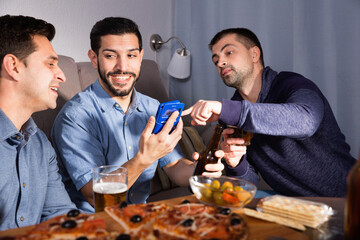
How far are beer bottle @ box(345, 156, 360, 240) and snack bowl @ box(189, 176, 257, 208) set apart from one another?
1.09 feet

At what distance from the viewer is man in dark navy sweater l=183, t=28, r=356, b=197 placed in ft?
4.21

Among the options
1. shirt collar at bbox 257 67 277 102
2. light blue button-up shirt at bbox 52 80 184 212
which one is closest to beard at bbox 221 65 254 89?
shirt collar at bbox 257 67 277 102

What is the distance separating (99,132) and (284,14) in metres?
1.71

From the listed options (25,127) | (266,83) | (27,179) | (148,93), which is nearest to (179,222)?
(27,179)

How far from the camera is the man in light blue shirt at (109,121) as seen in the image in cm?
155

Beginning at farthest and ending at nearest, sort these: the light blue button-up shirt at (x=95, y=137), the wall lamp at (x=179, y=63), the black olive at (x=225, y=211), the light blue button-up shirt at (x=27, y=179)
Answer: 1. the wall lamp at (x=179, y=63)
2. the light blue button-up shirt at (x=95, y=137)
3. the light blue button-up shirt at (x=27, y=179)
4. the black olive at (x=225, y=211)

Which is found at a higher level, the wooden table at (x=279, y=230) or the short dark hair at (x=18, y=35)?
the short dark hair at (x=18, y=35)

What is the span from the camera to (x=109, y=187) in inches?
42.9

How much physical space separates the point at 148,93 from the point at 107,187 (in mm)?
1622

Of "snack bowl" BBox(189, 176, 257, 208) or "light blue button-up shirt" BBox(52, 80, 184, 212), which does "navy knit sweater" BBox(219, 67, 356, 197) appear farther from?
"snack bowl" BBox(189, 176, 257, 208)

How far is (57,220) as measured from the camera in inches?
34.9

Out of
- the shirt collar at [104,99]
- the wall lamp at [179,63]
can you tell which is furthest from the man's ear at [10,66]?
the wall lamp at [179,63]

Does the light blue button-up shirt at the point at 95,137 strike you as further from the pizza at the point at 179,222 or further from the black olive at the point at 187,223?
the black olive at the point at 187,223

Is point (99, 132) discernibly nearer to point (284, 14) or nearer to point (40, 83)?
point (40, 83)
